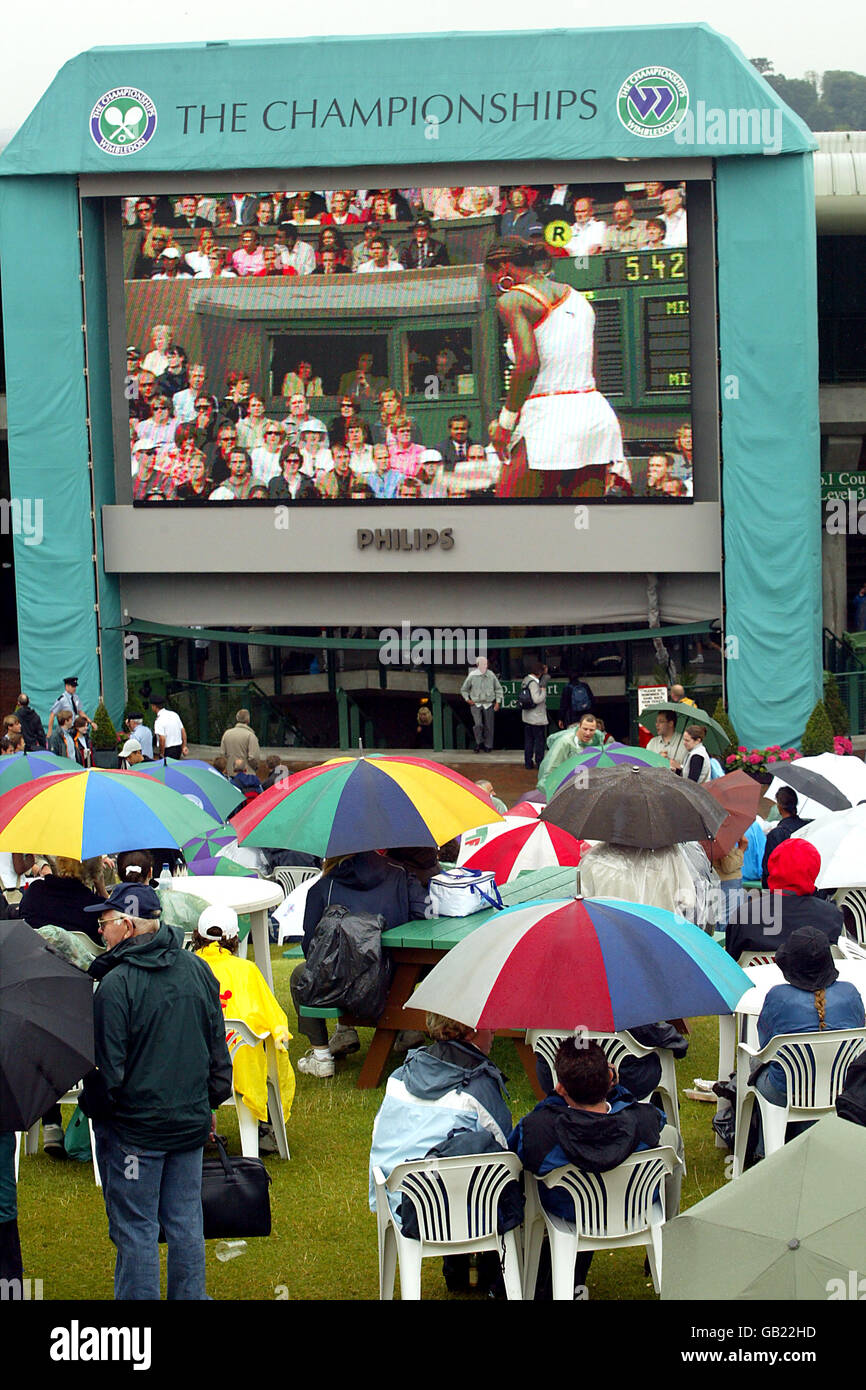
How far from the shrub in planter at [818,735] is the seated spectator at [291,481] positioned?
23.0 ft

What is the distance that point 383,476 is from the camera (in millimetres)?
23062

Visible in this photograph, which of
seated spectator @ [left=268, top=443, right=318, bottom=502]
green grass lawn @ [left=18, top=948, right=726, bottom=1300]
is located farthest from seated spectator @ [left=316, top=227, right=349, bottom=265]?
green grass lawn @ [left=18, top=948, right=726, bottom=1300]

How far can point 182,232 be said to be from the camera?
23.2 meters

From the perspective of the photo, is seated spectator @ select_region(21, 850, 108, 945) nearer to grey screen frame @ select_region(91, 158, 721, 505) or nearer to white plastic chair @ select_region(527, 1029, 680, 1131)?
white plastic chair @ select_region(527, 1029, 680, 1131)

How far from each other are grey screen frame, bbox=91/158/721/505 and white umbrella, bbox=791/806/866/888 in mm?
13489

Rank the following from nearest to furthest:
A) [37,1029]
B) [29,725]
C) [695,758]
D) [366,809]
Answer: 1. [37,1029]
2. [366,809]
3. [695,758]
4. [29,725]

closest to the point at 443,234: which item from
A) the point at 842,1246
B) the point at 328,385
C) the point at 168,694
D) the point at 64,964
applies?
the point at 328,385

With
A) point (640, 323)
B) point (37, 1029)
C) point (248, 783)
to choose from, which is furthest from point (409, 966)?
point (640, 323)

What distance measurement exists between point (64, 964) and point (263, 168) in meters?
18.5

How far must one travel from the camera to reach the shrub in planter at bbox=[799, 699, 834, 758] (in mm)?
21734

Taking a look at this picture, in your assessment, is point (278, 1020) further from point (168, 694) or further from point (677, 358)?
point (168, 694)

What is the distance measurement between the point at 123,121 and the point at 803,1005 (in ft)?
61.8

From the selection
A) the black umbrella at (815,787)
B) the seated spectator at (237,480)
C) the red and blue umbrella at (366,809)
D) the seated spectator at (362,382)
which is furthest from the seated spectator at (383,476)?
the red and blue umbrella at (366,809)

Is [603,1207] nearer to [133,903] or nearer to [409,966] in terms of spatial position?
[133,903]
